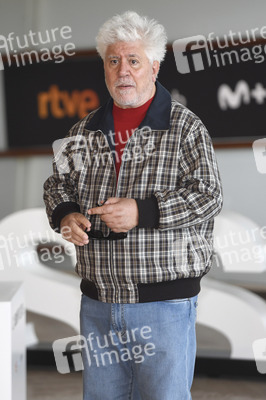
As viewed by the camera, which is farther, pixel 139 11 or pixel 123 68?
pixel 139 11

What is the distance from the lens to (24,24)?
163 inches

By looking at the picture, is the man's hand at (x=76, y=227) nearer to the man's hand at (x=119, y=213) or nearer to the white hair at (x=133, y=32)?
the man's hand at (x=119, y=213)

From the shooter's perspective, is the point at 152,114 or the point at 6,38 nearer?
the point at 152,114

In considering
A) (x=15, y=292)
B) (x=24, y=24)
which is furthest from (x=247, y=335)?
(x=24, y=24)

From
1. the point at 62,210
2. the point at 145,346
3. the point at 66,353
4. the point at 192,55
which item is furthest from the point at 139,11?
the point at 145,346

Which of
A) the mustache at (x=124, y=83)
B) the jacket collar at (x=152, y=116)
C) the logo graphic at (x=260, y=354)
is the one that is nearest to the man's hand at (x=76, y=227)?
the jacket collar at (x=152, y=116)

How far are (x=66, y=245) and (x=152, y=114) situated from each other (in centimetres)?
150

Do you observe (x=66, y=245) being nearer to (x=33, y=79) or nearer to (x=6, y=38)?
(x=33, y=79)

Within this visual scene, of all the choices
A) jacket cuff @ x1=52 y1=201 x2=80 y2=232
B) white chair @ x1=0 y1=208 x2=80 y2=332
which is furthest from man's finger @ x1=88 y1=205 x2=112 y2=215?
white chair @ x1=0 y1=208 x2=80 y2=332

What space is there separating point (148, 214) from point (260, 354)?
167 cm

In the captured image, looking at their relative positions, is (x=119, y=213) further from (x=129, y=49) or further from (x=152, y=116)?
(x=129, y=49)

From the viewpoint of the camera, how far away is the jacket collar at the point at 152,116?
151cm

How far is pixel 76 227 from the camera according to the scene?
1474 mm

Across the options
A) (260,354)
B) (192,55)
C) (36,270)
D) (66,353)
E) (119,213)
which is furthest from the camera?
(192,55)
